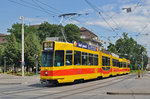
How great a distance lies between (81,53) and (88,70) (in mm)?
2359

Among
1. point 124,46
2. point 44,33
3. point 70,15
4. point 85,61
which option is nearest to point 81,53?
point 85,61

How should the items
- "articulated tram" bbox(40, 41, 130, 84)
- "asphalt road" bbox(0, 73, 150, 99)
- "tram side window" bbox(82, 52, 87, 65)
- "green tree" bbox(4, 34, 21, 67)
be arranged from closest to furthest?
"asphalt road" bbox(0, 73, 150, 99), "articulated tram" bbox(40, 41, 130, 84), "tram side window" bbox(82, 52, 87, 65), "green tree" bbox(4, 34, 21, 67)

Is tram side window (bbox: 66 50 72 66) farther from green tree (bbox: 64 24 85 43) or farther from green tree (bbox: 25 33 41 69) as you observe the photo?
green tree (bbox: 64 24 85 43)

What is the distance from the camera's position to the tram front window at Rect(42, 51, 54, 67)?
17.4m

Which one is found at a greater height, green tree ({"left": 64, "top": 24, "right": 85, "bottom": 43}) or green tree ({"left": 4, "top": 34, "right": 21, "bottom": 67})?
green tree ({"left": 64, "top": 24, "right": 85, "bottom": 43})

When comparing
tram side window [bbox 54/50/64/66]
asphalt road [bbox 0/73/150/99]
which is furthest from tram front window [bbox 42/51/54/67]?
asphalt road [bbox 0/73/150/99]

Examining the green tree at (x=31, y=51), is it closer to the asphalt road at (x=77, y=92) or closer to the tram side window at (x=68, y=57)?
the tram side window at (x=68, y=57)

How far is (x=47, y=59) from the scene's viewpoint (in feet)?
57.6

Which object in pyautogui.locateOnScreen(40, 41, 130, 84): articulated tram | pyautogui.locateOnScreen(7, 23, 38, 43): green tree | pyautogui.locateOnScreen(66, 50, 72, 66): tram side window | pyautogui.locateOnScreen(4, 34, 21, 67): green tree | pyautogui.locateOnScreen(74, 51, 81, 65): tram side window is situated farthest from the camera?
pyautogui.locateOnScreen(7, 23, 38, 43): green tree

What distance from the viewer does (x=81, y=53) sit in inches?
783

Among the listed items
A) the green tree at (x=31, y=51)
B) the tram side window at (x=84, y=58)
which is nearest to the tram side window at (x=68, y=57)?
the tram side window at (x=84, y=58)

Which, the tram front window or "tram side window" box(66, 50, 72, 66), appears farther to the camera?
"tram side window" box(66, 50, 72, 66)

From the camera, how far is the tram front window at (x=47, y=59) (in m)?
17.4

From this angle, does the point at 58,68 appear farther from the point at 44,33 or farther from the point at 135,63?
the point at 135,63
